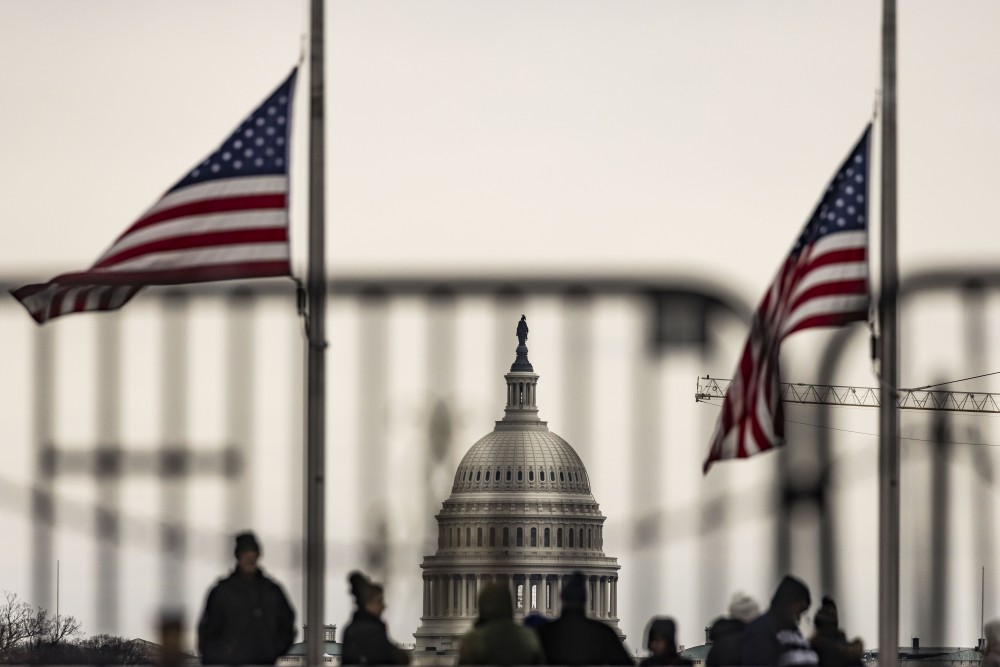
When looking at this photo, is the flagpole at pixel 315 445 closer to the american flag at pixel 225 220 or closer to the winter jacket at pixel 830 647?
the american flag at pixel 225 220

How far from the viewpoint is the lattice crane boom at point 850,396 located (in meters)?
13.8

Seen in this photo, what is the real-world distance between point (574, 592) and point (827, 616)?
5.46 feet

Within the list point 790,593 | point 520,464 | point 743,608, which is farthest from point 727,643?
point 520,464

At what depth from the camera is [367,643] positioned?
1380 centimetres

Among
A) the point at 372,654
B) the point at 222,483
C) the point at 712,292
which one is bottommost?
the point at 372,654

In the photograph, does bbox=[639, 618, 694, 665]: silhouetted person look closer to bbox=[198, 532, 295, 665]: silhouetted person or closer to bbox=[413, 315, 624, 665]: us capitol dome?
bbox=[413, 315, 624, 665]: us capitol dome

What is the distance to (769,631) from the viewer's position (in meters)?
14.0

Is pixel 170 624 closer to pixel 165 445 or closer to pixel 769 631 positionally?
pixel 165 445

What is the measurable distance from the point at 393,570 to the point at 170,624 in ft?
4.76

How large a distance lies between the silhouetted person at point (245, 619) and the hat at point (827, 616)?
3280mm

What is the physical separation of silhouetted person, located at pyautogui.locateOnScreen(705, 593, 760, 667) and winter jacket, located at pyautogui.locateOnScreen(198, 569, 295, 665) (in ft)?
8.95

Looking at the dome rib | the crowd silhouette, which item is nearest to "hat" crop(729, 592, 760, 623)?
the crowd silhouette

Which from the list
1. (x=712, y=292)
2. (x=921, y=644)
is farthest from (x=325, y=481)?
(x=921, y=644)

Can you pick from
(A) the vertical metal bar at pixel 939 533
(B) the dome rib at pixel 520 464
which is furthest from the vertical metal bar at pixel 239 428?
(B) the dome rib at pixel 520 464
